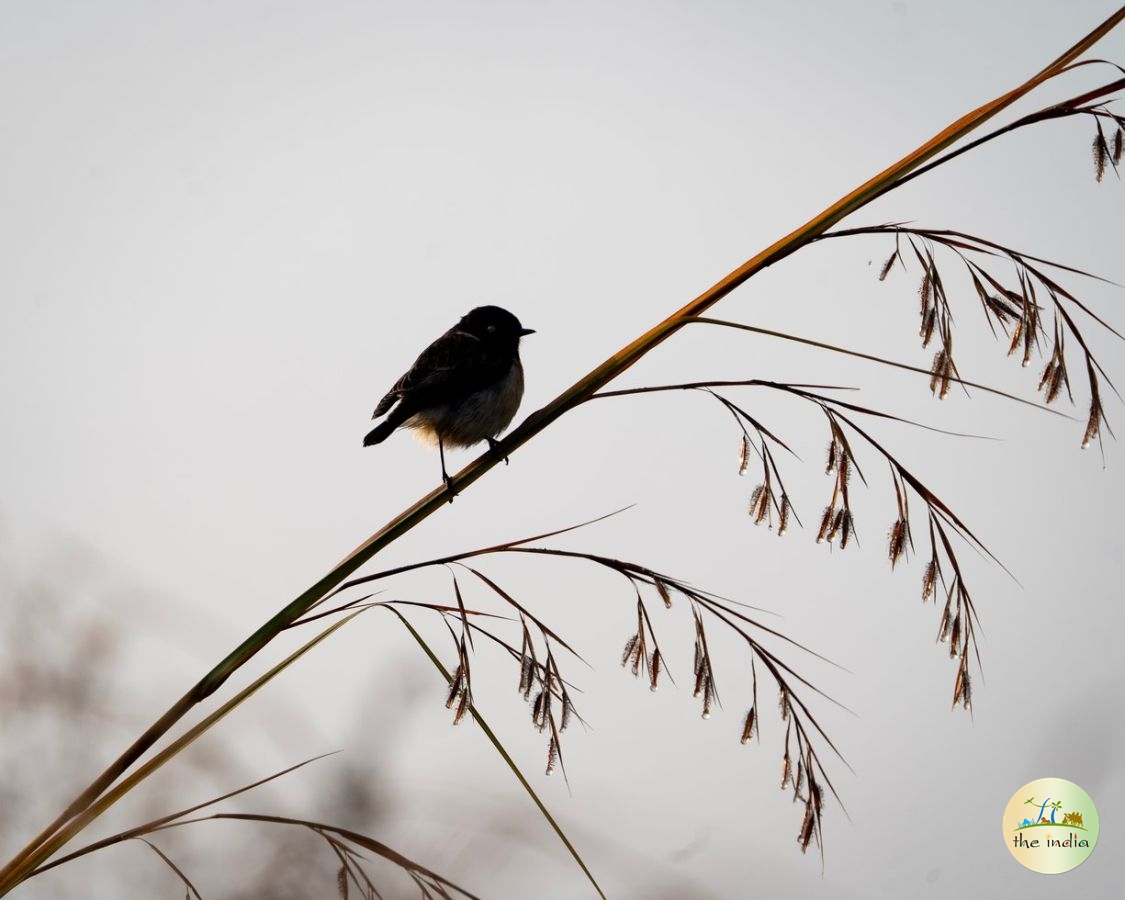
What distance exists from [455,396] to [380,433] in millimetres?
260

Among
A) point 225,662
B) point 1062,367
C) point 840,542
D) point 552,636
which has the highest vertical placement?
point 1062,367

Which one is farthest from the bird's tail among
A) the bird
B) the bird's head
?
the bird's head

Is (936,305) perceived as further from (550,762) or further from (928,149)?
(550,762)

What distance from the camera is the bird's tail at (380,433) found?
3367mm

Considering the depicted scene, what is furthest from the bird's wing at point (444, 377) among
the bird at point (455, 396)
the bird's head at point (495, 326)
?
the bird's head at point (495, 326)

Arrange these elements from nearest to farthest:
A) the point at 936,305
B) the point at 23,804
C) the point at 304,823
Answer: the point at 304,823
the point at 936,305
the point at 23,804

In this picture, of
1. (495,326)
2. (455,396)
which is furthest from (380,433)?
(495,326)

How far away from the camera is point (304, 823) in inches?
47.4

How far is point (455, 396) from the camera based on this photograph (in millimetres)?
3420

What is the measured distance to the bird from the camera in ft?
11.1

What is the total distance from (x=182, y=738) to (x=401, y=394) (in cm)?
222

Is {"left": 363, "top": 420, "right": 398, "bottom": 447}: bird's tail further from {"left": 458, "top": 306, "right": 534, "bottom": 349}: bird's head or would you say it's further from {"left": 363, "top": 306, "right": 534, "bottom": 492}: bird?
{"left": 458, "top": 306, "right": 534, "bottom": 349}: bird's head

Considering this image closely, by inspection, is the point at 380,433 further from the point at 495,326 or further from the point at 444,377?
the point at 495,326

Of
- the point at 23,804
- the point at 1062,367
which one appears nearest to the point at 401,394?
the point at 23,804
